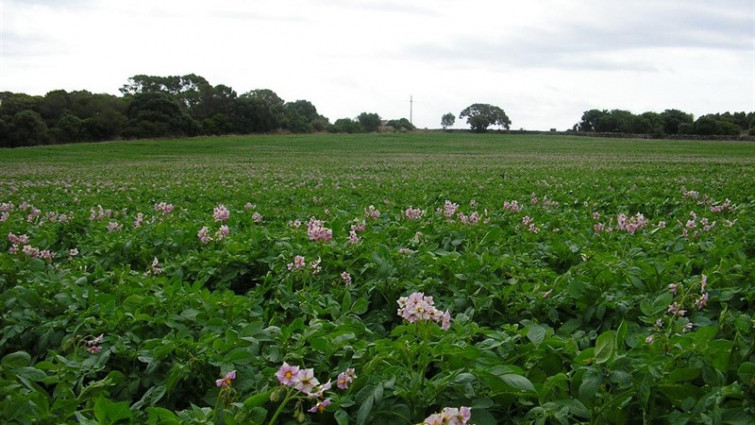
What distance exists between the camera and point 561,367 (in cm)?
241

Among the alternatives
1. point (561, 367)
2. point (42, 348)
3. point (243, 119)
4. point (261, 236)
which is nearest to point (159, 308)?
point (42, 348)

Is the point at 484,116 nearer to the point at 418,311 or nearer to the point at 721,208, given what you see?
the point at 721,208

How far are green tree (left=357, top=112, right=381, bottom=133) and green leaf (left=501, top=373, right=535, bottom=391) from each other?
335ft

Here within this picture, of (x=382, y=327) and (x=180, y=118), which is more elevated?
(x=180, y=118)

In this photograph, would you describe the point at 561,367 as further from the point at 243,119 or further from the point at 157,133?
the point at 243,119

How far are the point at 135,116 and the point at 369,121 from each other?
49690 mm

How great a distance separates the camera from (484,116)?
402ft

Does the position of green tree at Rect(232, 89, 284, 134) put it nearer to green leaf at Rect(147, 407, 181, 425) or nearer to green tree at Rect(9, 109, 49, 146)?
green tree at Rect(9, 109, 49, 146)

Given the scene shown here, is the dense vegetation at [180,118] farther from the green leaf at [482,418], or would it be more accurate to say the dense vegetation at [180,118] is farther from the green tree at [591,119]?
the green leaf at [482,418]

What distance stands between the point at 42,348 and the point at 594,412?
2.65 metres

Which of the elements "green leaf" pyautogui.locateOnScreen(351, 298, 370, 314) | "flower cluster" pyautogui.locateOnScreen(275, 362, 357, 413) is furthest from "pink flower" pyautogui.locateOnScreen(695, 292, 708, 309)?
"flower cluster" pyautogui.locateOnScreen(275, 362, 357, 413)

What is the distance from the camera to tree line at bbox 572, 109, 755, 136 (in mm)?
91500

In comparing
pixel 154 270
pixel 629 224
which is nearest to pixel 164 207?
pixel 154 270

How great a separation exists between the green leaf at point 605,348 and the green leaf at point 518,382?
271 mm
